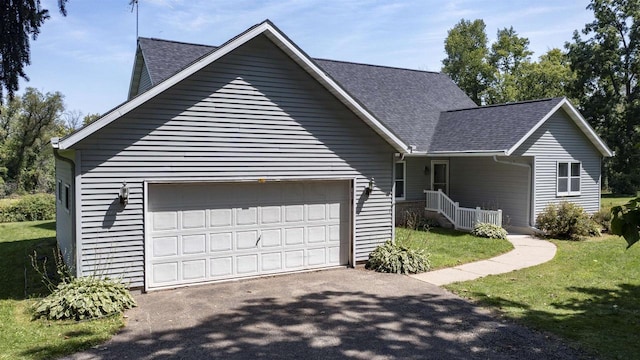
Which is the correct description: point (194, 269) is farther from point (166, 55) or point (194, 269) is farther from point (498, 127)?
point (498, 127)

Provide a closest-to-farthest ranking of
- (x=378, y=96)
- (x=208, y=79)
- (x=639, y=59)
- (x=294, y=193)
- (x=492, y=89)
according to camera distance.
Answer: (x=208, y=79)
(x=294, y=193)
(x=378, y=96)
(x=639, y=59)
(x=492, y=89)

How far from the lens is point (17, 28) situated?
32.4ft

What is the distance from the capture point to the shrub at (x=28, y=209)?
22.5 m

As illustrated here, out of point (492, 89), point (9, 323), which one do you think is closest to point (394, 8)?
point (9, 323)

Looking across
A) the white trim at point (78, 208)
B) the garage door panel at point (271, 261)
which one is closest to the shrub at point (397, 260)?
the garage door panel at point (271, 261)

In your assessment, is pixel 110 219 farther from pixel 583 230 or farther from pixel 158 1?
pixel 583 230

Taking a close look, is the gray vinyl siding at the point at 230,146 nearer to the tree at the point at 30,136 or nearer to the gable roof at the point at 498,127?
the gable roof at the point at 498,127

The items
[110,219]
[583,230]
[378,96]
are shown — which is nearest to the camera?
[110,219]

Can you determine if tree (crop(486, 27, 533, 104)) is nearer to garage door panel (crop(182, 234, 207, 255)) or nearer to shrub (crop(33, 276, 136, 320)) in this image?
garage door panel (crop(182, 234, 207, 255))

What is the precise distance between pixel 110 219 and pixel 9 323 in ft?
7.35

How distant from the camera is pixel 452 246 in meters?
14.1

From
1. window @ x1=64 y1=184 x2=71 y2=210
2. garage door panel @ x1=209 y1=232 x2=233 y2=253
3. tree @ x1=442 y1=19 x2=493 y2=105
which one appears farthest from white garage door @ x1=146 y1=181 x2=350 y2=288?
tree @ x1=442 y1=19 x2=493 y2=105

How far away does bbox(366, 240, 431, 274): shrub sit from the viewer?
35.4 feet

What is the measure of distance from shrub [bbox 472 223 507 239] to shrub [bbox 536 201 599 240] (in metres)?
1.89
